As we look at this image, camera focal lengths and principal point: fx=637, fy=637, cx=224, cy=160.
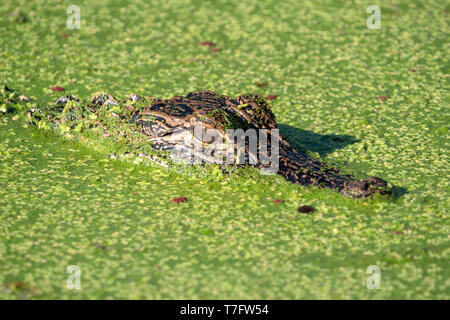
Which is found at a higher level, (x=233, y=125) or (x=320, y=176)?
(x=233, y=125)

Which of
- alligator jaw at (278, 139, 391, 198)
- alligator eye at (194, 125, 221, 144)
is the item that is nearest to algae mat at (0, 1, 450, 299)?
alligator jaw at (278, 139, 391, 198)

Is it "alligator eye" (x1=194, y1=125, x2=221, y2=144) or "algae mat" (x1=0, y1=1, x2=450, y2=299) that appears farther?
"alligator eye" (x1=194, y1=125, x2=221, y2=144)

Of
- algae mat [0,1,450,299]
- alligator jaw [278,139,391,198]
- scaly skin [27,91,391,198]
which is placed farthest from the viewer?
scaly skin [27,91,391,198]

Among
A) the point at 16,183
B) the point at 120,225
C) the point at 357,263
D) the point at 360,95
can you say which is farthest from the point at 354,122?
the point at 16,183

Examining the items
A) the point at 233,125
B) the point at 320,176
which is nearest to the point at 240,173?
the point at 233,125

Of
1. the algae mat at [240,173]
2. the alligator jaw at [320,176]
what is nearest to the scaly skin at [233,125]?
the alligator jaw at [320,176]

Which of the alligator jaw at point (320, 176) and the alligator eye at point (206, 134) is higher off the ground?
the alligator eye at point (206, 134)

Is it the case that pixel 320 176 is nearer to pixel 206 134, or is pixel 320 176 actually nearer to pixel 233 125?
pixel 233 125

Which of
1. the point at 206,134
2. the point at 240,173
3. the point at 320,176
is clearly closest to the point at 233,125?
the point at 206,134

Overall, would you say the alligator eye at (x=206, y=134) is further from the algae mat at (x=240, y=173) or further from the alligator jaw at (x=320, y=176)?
the alligator jaw at (x=320, y=176)

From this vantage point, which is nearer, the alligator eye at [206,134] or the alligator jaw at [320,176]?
the alligator jaw at [320,176]

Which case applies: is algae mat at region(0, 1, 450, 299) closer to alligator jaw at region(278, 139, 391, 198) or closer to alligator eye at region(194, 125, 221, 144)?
alligator jaw at region(278, 139, 391, 198)
